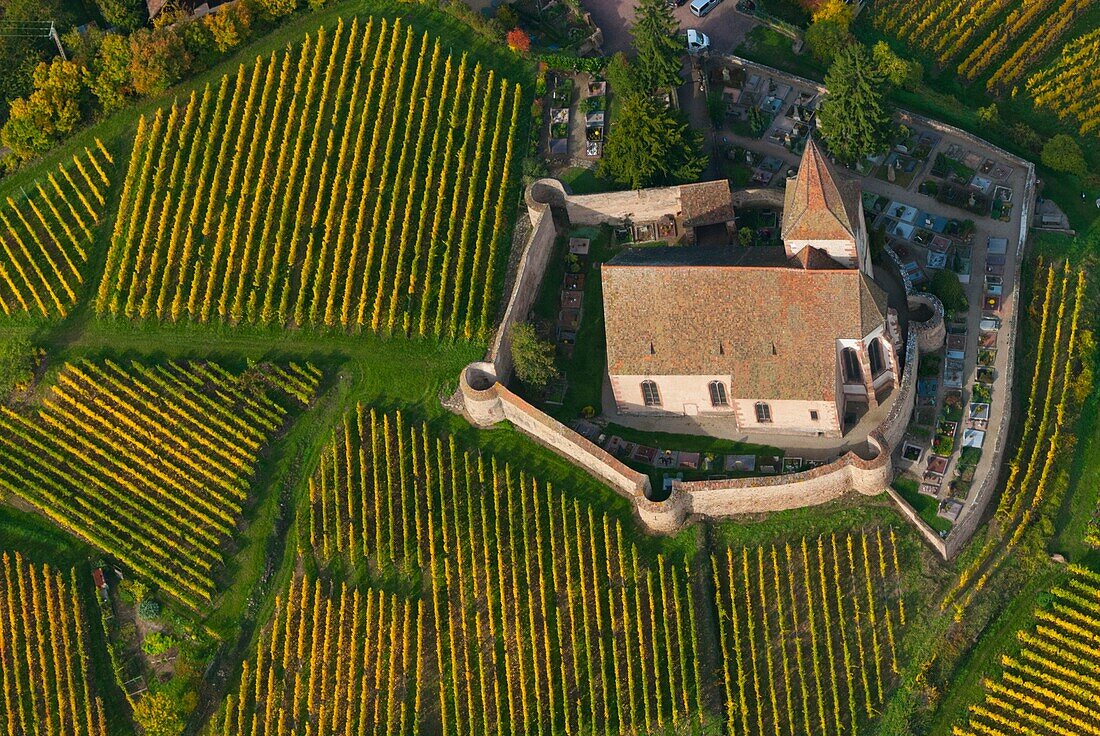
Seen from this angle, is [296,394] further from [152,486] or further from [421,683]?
[421,683]

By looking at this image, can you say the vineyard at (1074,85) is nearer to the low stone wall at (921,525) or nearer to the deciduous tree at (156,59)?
the low stone wall at (921,525)

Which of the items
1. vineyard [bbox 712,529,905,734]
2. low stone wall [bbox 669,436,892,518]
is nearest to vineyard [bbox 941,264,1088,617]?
vineyard [bbox 712,529,905,734]

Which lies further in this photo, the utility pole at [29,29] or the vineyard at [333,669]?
the utility pole at [29,29]

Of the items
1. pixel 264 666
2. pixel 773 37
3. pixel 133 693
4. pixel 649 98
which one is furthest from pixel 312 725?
pixel 773 37

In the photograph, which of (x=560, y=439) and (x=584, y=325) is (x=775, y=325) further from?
(x=560, y=439)

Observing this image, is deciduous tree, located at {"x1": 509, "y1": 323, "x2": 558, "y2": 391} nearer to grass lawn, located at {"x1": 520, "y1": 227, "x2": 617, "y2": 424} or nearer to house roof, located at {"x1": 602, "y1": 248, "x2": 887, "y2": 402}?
grass lawn, located at {"x1": 520, "y1": 227, "x2": 617, "y2": 424}

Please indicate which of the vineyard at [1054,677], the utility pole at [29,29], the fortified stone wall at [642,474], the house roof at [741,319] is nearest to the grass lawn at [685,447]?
the fortified stone wall at [642,474]

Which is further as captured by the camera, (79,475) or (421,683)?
(79,475)
